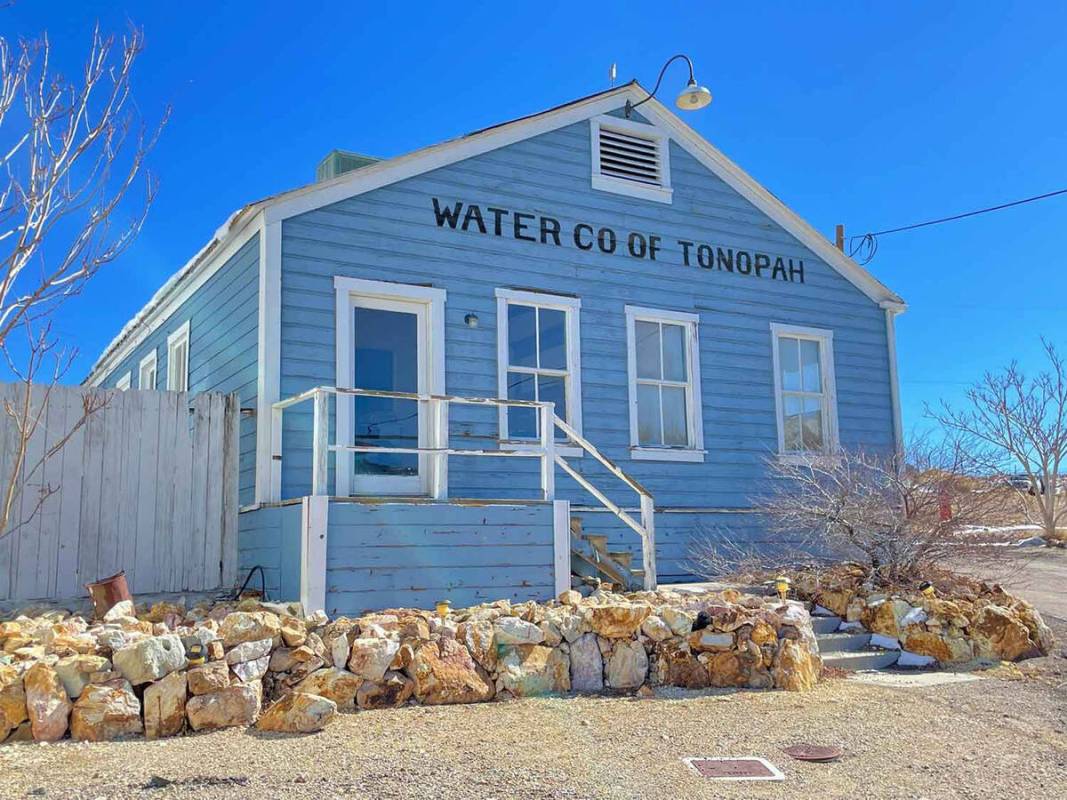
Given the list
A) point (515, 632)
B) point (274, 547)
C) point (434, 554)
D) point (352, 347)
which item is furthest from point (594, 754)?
point (352, 347)

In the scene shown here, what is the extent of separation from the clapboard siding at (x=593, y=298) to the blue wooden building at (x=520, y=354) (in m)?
0.03

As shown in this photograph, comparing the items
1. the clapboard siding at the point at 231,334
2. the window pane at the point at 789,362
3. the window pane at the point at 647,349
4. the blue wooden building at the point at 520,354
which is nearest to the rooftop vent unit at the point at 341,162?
the blue wooden building at the point at 520,354

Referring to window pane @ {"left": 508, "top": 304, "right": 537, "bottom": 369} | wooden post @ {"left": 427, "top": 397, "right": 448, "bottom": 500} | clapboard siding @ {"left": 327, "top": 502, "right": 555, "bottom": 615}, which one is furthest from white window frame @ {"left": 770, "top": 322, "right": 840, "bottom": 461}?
wooden post @ {"left": 427, "top": 397, "right": 448, "bottom": 500}

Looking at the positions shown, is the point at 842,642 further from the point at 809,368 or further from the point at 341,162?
the point at 341,162

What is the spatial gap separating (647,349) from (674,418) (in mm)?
845

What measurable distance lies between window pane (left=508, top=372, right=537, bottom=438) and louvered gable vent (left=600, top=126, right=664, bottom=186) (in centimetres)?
280

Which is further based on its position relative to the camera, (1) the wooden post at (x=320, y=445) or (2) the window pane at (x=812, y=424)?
(2) the window pane at (x=812, y=424)

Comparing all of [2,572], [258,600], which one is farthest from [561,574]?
[2,572]

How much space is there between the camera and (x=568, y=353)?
10.8 m

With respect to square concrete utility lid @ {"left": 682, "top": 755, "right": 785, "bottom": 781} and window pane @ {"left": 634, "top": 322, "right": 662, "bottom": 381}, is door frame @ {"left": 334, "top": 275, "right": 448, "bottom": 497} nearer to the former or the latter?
window pane @ {"left": 634, "top": 322, "right": 662, "bottom": 381}

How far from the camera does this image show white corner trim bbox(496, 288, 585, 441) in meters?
10.3

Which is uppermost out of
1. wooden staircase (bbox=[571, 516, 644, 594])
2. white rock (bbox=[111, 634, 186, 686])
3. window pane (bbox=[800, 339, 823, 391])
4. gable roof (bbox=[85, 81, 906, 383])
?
gable roof (bbox=[85, 81, 906, 383])

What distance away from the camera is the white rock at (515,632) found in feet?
21.7

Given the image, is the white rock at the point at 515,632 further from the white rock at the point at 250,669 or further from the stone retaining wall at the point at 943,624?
the stone retaining wall at the point at 943,624
